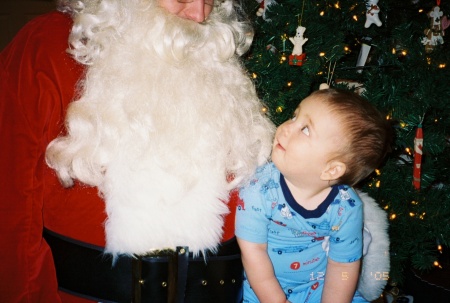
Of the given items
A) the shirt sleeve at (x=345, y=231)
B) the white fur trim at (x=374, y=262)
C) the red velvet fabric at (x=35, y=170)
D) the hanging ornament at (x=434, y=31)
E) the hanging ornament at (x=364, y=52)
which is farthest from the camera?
the hanging ornament at (x=364, y=52)

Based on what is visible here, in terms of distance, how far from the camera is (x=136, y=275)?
109 cm

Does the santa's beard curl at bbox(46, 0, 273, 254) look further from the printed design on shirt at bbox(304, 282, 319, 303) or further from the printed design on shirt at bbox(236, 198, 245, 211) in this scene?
the printed design on shirt at bbox(304, 282, 319, 303)

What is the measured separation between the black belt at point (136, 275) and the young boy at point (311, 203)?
7.1 inches

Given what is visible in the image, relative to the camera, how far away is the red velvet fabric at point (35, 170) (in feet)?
3.40

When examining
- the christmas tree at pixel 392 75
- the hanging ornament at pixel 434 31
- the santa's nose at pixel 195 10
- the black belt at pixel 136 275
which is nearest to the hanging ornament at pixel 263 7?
the christmas tree at pixel 392 75

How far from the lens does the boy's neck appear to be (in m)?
1.30

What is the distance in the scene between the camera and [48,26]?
114 cm

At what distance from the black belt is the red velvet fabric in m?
0.04

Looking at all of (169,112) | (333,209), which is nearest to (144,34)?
(169,112)

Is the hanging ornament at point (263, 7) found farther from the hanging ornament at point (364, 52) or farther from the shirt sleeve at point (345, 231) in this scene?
the shirt sleeve at point (345, 231)

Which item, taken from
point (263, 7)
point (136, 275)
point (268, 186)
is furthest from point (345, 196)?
point (263, 7)

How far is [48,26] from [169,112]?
472 millimetres

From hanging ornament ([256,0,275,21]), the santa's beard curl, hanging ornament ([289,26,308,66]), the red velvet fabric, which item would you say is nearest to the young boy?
the santa's beard curl

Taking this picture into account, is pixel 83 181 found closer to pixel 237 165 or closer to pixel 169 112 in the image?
pixel 169 112
